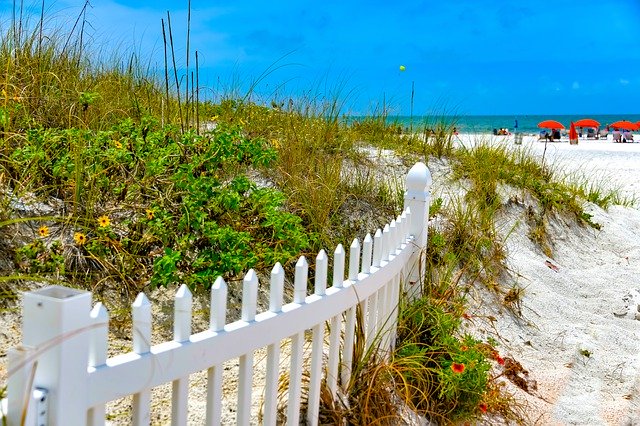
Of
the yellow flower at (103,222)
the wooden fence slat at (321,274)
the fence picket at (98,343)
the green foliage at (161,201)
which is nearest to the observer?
the fence picket at (98,343)

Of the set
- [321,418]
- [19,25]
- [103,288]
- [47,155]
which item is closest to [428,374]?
[321,418]

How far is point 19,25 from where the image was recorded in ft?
20.1

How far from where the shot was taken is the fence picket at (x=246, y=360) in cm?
238

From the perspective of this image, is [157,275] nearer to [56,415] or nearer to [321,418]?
[321,418]

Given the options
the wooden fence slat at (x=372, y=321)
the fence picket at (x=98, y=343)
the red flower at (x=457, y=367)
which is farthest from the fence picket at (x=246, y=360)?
the red flower at (x=457, y=367)

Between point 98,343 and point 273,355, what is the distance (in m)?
0.92

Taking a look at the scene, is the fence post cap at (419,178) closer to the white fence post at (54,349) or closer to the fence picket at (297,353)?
the fence picket at (297,353)

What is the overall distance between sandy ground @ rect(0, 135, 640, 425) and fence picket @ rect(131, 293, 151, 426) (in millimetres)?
1058

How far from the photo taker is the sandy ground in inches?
156

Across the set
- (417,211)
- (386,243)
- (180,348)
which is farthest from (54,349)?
(417,211)

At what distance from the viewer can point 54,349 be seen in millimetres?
1615

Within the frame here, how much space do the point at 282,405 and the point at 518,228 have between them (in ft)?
15.9

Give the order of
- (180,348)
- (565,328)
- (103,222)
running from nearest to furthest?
(180,348) < (103,222) < (565,328)

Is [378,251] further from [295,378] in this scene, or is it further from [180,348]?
[180,348]
